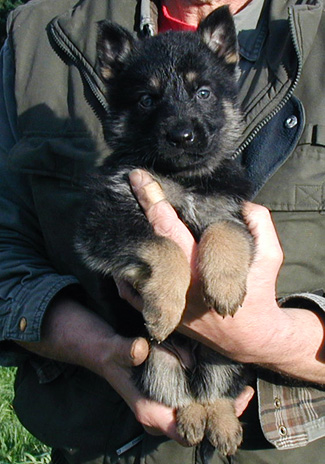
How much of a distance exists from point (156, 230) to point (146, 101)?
2.43 ft

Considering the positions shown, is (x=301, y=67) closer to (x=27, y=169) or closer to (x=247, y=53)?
(x=247, y=53)

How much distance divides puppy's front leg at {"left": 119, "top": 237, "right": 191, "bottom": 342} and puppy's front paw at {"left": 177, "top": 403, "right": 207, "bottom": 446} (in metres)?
0.47

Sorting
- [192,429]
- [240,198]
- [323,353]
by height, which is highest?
[240,198]

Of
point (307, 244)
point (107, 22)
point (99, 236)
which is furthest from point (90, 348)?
point (107, 22)

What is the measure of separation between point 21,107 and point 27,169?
1.09ft

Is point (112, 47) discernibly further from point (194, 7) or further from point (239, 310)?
point (239, 310)

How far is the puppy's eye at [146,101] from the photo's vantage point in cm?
281

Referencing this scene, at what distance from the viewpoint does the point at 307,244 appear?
8.82 feet

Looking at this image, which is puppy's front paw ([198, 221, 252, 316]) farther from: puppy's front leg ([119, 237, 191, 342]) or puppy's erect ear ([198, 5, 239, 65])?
puppy's erect ear ([198, 5, 239, 65])

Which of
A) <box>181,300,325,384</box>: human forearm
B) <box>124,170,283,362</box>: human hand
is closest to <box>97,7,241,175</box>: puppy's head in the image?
<box>124,170,283,362</box>: human hand

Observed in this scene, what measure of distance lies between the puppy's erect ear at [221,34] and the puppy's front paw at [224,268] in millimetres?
1031

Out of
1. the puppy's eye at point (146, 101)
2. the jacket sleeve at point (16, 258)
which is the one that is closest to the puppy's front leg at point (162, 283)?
the jacket sleeve at point (16, 258)

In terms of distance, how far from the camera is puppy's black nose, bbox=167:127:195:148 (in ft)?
8.29

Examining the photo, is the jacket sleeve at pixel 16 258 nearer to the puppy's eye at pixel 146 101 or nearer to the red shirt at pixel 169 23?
the puppy's eye at pixel 146 101
